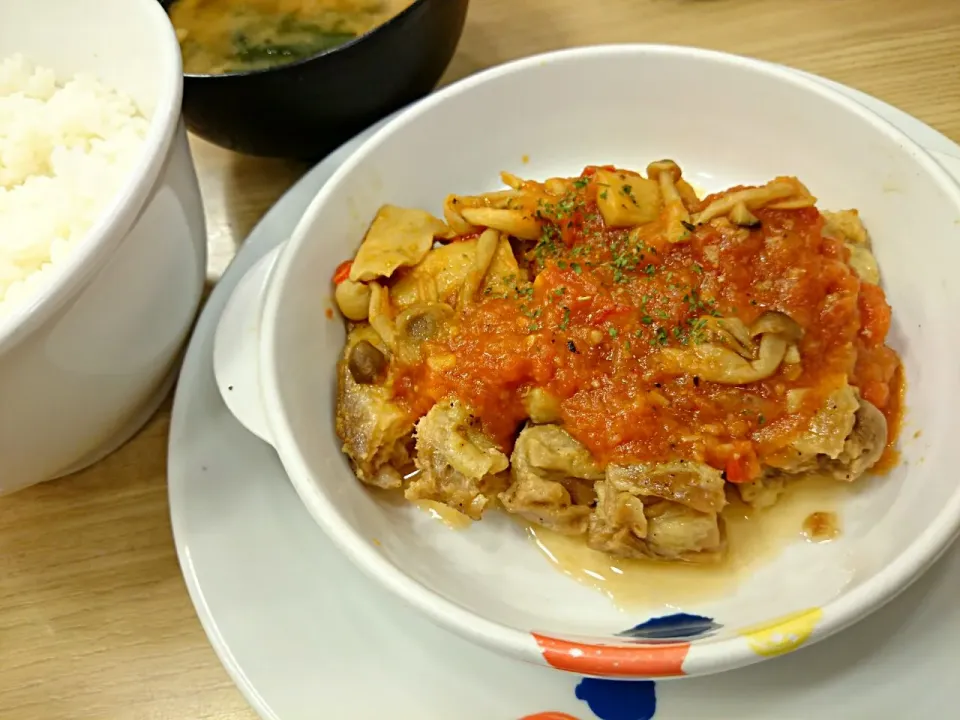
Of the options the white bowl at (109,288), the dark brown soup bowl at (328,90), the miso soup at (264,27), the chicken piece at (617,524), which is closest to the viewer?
the white bowl at (109,288)

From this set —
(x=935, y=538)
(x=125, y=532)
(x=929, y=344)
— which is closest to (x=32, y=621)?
(x=125, y=532)

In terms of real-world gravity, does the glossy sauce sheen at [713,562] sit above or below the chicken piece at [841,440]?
below

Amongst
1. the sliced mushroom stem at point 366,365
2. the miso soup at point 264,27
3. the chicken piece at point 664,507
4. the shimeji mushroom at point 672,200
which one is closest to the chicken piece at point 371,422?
the sliced mushroom stem at point 366,365

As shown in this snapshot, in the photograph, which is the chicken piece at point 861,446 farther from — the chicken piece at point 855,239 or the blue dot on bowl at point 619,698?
the blue dot on bowl at point 619,698

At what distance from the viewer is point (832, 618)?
1.14 metres

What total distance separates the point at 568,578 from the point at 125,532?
0.95 metres

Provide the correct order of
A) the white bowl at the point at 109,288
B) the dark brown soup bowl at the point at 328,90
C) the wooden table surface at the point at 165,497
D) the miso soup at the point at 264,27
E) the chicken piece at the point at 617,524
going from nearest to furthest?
the white bowl at the point at 109,288 → the chicken piece at the point at 617,524 → the wooden table surface at the point at 165,497 → the dark brown soup bowl at the point at 328,90 → the miso soup at the point at 264,27

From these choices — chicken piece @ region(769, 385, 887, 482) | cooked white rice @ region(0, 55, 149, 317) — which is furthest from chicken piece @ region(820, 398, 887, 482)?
cooked white rice @ region(0, 55, 149, 317)

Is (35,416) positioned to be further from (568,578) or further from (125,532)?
(568,578)

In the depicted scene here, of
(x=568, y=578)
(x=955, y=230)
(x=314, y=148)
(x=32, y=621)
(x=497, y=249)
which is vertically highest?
(x=955, y=230)

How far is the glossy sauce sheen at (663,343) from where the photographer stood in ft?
4.80

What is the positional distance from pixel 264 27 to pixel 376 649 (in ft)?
5.56

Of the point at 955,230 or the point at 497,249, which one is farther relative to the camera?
the point at 497,249

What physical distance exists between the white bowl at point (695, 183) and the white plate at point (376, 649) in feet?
0.30
